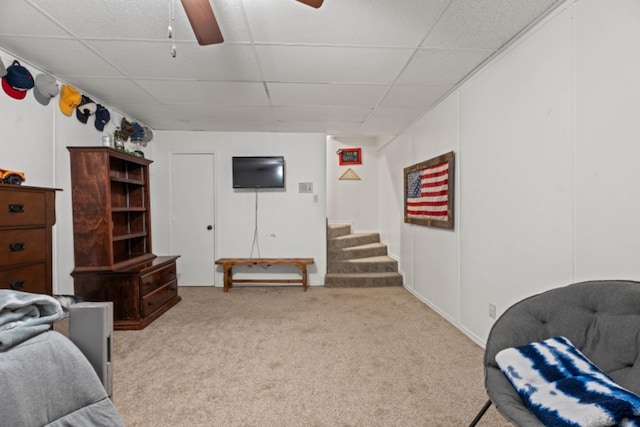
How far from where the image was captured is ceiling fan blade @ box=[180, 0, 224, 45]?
140 cm

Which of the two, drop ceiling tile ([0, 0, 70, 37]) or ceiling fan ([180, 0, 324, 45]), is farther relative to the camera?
drop ceiling tile ([0, 0, 70, 37])

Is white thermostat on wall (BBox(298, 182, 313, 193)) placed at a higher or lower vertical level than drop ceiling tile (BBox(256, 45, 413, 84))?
lower

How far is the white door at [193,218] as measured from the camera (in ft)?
14.8

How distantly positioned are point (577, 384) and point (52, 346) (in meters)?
1.63

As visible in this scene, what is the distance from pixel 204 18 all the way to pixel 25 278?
196cm

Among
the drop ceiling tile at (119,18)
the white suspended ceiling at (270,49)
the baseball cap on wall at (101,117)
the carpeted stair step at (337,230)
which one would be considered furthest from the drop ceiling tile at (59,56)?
the carpeted stair step at (337,230)

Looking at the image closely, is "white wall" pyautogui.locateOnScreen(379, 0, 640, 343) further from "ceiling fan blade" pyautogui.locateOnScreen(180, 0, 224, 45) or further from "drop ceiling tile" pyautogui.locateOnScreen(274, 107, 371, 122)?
"ceiling fan blade" pyautogui.locateOnScreen(180, 0, 224, 45)

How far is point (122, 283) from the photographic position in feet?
9.62

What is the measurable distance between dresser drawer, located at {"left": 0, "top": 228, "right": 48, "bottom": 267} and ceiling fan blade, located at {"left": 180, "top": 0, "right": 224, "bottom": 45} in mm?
1647

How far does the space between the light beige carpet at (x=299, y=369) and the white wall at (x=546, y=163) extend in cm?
66

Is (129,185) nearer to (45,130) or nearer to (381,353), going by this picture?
(45,130)

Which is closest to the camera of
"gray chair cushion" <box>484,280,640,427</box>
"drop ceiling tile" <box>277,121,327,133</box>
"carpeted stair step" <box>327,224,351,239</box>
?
"gray chair cushion" <box>484,280,640,427</box>

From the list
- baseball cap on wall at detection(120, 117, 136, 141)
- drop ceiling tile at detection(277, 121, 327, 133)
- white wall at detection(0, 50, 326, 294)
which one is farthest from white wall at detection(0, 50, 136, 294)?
drop ceiling tile at detection(277, 121, 327, 133)

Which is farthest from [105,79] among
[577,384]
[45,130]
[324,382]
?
[577,384]
